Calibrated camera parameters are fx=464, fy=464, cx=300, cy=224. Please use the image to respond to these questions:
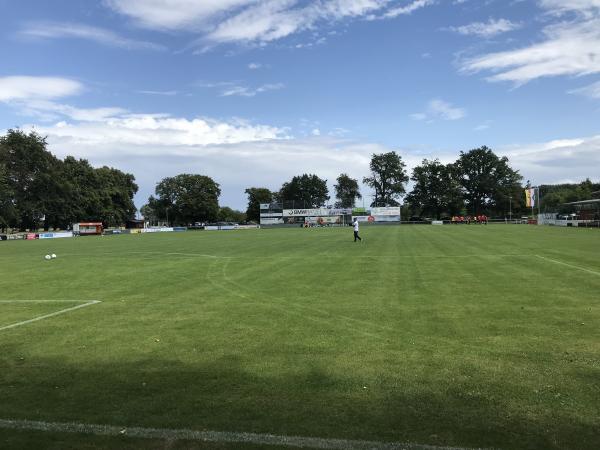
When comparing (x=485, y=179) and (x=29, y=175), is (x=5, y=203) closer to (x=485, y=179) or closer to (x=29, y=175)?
(x=29, y=175)

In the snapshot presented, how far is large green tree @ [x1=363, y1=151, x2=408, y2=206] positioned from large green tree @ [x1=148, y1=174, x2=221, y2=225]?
1945 inches

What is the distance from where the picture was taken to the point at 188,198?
137250 mm

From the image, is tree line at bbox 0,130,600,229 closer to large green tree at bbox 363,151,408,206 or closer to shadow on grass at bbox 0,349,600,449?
large green tree at bbox 363,151,408,206

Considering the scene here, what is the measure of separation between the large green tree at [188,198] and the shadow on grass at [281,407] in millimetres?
133895

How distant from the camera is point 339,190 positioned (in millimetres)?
165625

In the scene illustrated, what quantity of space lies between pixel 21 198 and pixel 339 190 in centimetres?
10467

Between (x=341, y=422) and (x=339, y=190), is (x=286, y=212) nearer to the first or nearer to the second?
(x=339, y=190)

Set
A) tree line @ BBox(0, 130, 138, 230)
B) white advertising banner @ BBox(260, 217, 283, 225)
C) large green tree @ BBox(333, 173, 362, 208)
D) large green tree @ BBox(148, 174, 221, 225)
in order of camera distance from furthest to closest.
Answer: large green tree @ BBox(333, 173, 362, 208) < large green tree @ BBox(148, 174, 221, 225) < white advertising banner @ BBox(260, 217, 283, 225) < tree line @ BBox(0, 130, 138, 230)

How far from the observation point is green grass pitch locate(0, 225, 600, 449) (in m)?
4.54

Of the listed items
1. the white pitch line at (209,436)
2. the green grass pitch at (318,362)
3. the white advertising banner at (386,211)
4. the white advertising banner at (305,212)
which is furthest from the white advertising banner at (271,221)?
the white pitch line at (209,436)

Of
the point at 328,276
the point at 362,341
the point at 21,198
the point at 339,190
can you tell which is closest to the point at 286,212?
the point at 339,190

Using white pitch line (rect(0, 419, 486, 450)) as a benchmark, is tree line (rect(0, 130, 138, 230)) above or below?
above

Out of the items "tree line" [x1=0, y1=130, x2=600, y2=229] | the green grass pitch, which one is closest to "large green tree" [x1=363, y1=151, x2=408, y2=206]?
"tree line" [x1=0, y1=130, x2=600, y2=229]

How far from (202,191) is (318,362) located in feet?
449
